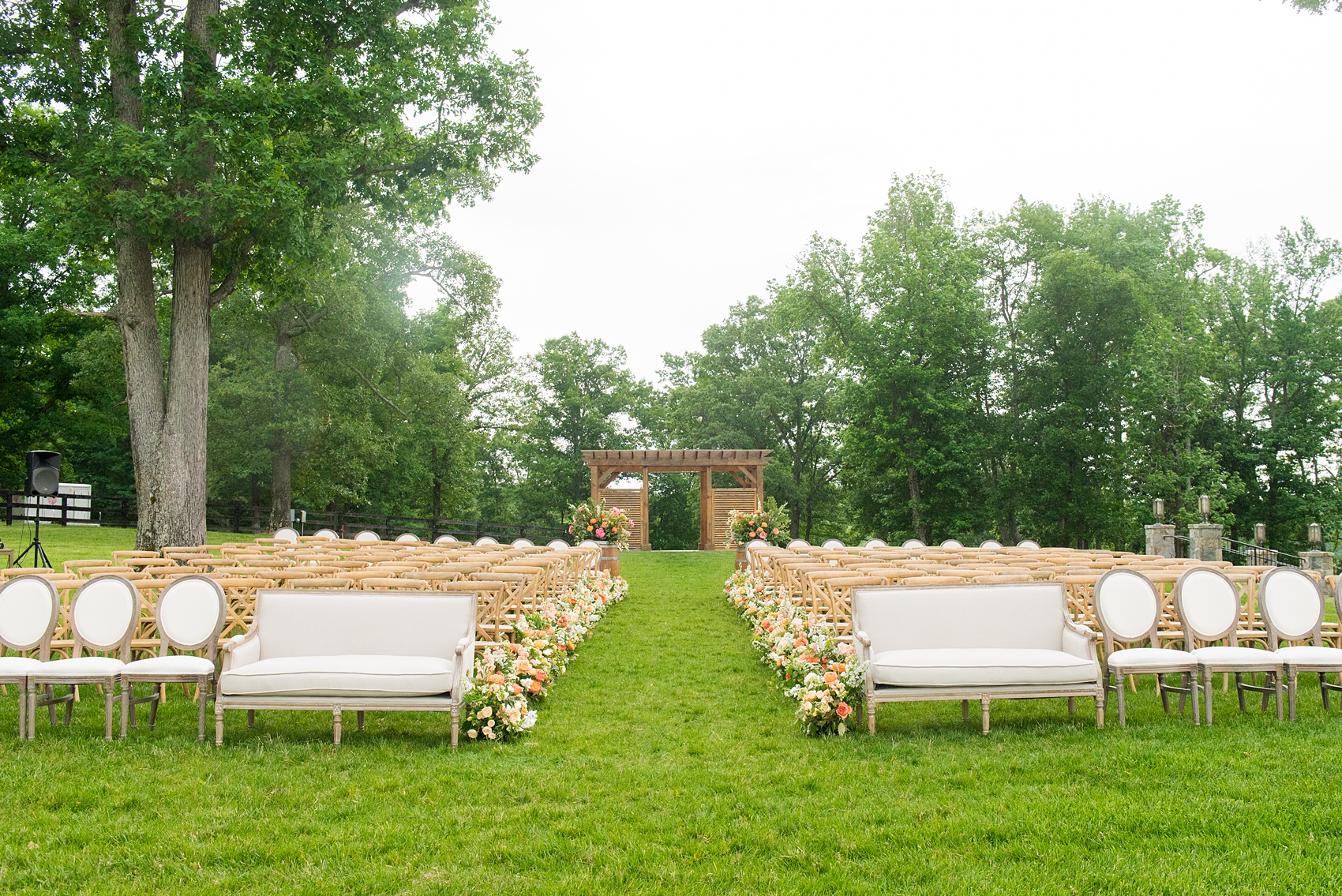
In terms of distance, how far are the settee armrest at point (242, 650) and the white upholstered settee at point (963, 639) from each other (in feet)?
11.8

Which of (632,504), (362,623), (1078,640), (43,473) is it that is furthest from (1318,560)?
(43,473)

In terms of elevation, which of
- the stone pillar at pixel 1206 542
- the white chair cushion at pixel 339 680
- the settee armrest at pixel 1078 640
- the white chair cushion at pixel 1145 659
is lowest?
the white chair cushion at pixel 339 680

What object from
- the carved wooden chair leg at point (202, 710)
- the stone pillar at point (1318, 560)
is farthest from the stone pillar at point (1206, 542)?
the carved wooden chair leg at point (202, 710)

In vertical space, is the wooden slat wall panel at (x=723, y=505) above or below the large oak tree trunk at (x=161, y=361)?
below

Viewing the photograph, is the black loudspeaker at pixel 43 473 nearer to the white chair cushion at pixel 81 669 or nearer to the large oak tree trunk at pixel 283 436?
the white chair cushion at pixel 81 669

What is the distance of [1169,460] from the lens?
24.8 metres

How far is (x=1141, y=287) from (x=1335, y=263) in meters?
10.7

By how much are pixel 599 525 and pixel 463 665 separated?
32.6 ft

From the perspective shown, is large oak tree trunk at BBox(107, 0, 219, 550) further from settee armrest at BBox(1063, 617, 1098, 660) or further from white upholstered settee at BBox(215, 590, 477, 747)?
settee armrest at BBox(1063, 617, 1098, 660)

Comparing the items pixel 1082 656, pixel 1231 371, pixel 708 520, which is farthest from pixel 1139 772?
pixel 1231 371

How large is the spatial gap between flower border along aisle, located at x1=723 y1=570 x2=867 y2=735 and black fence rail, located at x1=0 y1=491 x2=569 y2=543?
1526 cm

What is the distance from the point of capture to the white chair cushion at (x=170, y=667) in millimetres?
5395

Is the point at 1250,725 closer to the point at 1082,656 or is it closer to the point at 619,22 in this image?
the point at 1082,656

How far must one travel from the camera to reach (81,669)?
17.7 ft
